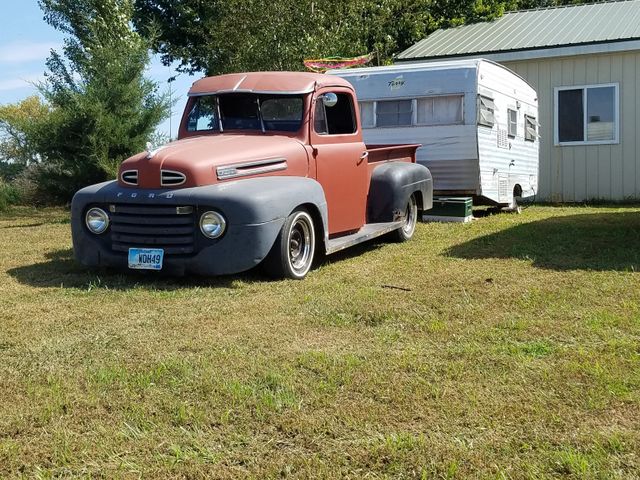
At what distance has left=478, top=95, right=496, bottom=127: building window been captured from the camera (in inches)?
441

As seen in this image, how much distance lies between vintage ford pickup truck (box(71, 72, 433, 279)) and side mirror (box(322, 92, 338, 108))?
0.5 inches

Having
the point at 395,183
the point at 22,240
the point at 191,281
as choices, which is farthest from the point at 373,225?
the point at 22,240

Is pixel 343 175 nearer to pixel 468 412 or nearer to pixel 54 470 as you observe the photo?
pixel 468 412

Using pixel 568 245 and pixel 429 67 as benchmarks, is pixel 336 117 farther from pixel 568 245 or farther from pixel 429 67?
pixel 429 67

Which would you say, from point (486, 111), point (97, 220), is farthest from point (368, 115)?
point (97, 220)

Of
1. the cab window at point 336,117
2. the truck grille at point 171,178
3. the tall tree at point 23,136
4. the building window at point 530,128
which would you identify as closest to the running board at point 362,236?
the cab window at point 336,117

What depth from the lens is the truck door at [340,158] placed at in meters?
7.71

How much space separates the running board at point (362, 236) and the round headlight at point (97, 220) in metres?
2.19

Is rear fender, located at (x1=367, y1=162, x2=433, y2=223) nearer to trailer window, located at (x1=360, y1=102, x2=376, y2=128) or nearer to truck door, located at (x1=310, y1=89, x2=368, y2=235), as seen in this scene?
truck door, located at (x1=310, y1=89, x2=368, y2=235)

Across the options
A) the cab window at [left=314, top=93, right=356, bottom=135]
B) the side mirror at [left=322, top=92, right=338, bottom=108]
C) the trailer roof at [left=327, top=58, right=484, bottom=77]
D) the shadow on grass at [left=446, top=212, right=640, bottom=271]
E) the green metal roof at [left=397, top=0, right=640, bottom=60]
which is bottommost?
the shadow on grass at [left=446, top=212, right=640, bottom=271]

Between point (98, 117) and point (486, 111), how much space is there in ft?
27.1

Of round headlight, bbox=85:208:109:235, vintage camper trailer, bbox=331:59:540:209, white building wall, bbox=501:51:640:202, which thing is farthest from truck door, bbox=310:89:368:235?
white building wall, bbox=501:51:640:202

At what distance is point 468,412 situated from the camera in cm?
346

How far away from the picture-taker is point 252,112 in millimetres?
7773
